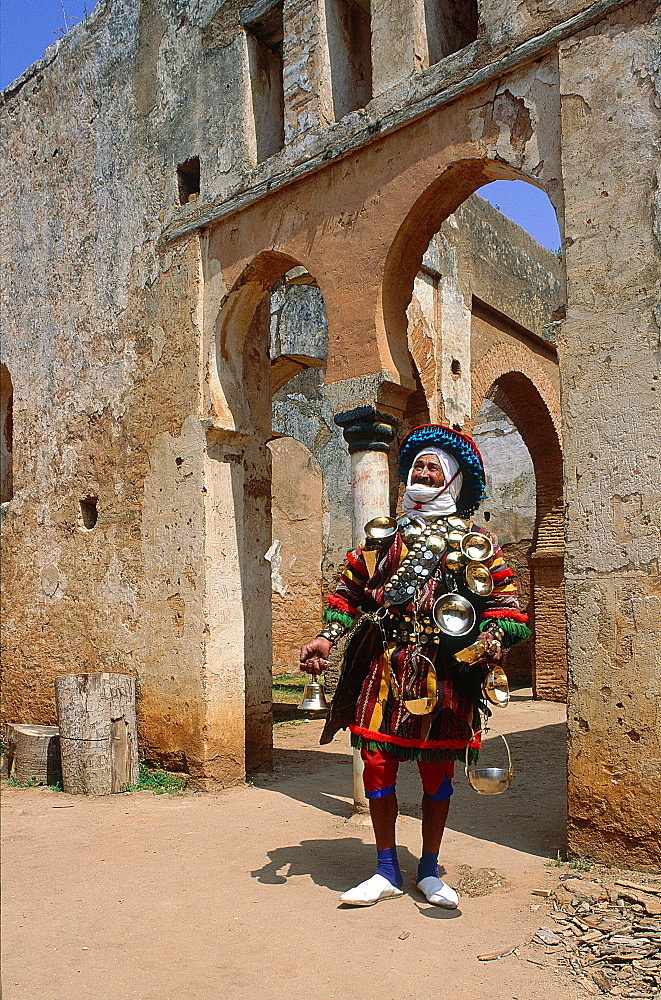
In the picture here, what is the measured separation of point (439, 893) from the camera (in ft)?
11.7

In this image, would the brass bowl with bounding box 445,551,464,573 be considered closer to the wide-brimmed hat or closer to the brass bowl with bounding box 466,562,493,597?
the brass bowl with bounding box 466,562,493,597

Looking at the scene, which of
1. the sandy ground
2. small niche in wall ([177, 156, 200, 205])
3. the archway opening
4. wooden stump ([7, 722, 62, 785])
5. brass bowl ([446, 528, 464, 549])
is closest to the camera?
the sandy ground

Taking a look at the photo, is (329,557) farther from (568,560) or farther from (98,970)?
(98,970)

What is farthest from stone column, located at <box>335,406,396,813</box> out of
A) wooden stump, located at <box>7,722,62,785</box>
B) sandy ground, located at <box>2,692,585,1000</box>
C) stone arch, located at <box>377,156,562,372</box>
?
wooden stump, located at <box>7,722,62,785</box>

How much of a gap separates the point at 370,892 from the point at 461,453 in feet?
6.38

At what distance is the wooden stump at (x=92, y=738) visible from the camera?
19.9 ft

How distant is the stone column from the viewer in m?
5.34

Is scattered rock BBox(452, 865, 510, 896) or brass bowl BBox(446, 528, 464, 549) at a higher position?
brass bowl BBox(446, 528, 464, 549)

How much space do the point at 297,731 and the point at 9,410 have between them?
4939 millimetres

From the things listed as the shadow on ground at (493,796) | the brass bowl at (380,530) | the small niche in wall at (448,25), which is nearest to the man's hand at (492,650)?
the brass bowl at (380,530)

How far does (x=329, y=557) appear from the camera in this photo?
42.6 ft

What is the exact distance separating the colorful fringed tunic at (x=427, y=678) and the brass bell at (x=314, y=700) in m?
0.16

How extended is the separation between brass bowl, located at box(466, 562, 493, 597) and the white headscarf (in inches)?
15.0

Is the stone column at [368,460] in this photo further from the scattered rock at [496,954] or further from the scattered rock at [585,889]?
the scattered rock at [496,954]
